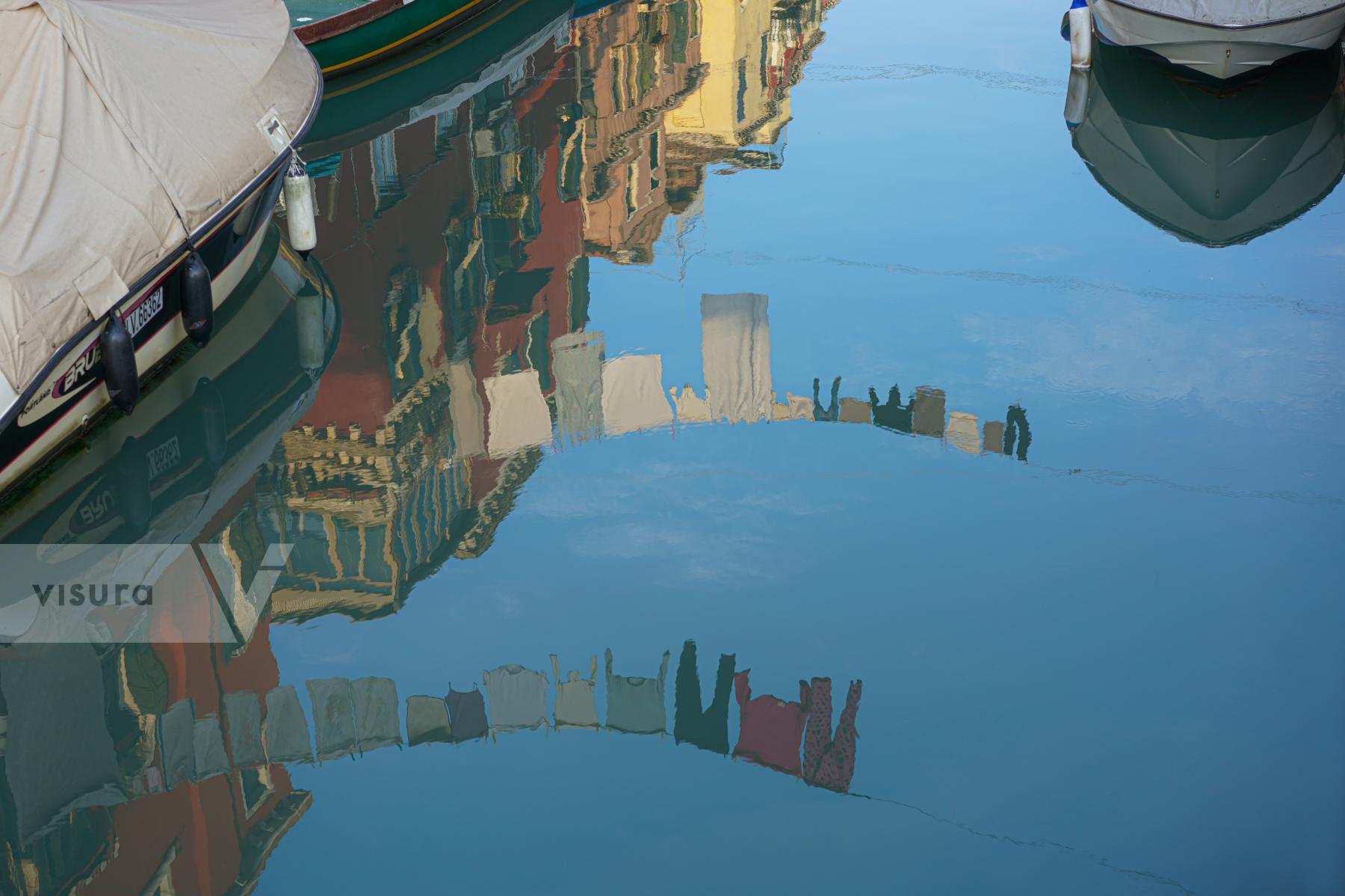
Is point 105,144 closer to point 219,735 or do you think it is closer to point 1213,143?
point 219,735

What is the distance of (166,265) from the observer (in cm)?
782

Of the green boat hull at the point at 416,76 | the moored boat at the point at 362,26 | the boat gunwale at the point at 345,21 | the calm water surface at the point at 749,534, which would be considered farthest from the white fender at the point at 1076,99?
the boat gunwale at the point at 345,21

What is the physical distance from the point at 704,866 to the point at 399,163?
26.3 feet

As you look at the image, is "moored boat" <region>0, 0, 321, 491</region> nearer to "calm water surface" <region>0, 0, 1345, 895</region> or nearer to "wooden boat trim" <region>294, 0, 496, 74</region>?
"calm water surface" <region>0, 0, 1345, 895</region>

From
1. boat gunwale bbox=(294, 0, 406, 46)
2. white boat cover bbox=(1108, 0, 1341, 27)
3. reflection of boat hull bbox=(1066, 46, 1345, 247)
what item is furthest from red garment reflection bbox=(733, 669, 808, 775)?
white boat cover bbox=(1108, 0, 1341, 27)

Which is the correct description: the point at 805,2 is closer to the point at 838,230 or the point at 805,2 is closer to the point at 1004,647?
the point at 838,230

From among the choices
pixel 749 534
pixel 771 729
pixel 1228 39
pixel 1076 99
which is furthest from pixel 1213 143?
pixel 771 729

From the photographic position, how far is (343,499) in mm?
7711

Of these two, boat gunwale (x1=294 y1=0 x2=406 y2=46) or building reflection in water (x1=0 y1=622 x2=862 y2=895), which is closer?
→ building reflection in water (x1=0 y1=622 x2=862 y2=895)

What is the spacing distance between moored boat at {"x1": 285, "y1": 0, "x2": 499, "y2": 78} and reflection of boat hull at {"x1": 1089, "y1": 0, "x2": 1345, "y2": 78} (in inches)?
276

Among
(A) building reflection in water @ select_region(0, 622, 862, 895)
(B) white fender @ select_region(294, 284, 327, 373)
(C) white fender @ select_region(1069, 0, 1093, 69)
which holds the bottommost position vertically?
(A) building reflection in water @ select_region(0, 622, 862, 895)

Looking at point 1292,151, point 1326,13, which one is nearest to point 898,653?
point 1292,151

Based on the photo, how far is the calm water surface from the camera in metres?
5.52

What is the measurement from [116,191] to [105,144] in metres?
0.38
